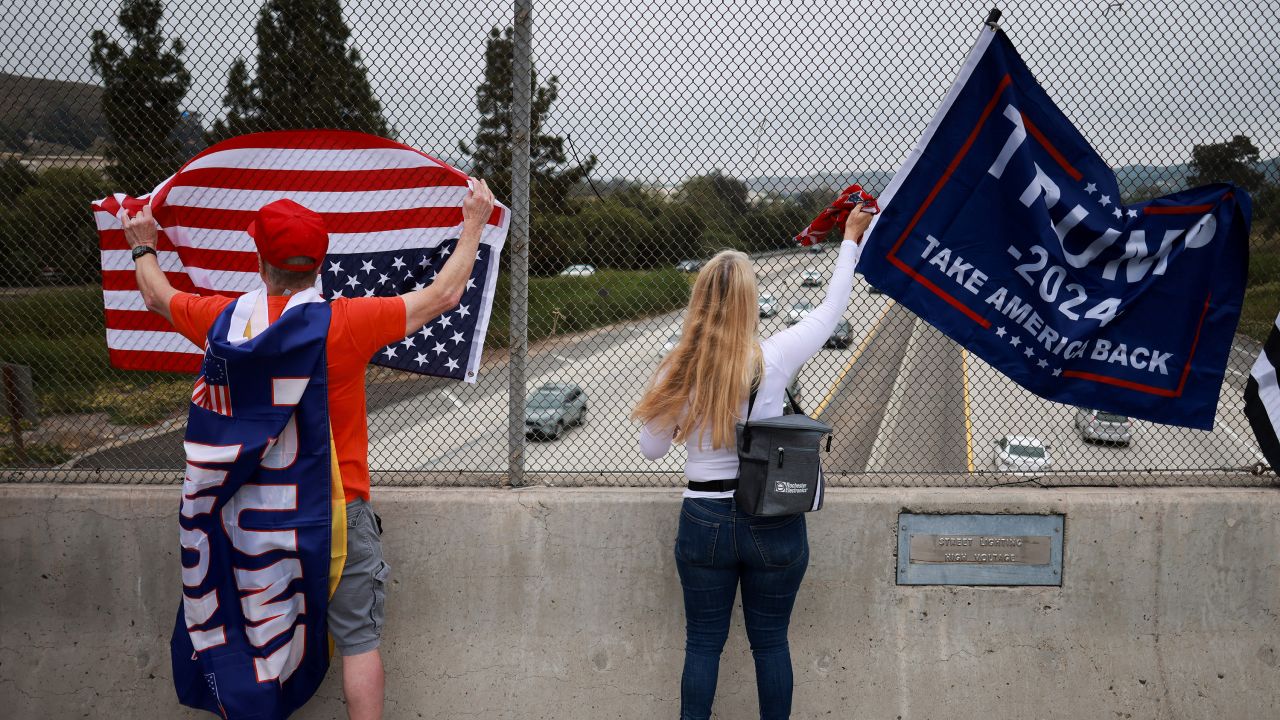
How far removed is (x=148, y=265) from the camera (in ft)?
10.5

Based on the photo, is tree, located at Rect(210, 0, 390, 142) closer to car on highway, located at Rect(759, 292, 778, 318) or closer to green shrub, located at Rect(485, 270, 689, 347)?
green shrub, located at Rect(485, 270, 689, 347)

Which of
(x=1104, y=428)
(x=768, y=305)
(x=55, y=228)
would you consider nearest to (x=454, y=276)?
(x=768, y=305)

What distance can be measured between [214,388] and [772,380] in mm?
1873

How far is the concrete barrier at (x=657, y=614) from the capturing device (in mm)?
3855

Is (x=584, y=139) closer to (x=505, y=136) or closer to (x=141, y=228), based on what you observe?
(x=505, y=136)

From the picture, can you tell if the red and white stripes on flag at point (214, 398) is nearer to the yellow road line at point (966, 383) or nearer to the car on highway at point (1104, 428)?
the yellow road line at point (966, 383)

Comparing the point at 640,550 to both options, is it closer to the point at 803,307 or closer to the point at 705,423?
the point at 705,423

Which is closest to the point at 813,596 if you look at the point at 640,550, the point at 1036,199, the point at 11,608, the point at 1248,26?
the point at 640,550

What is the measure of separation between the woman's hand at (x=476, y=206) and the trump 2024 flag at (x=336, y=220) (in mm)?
588

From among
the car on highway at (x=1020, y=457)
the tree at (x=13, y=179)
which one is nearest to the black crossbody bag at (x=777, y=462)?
the car on highway at (x=1020, y=457)

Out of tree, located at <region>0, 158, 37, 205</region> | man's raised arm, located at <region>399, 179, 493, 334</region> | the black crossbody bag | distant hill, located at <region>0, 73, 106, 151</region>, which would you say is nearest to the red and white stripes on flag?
man's raised arm, located at <region>399, 179, 493, 334</region>

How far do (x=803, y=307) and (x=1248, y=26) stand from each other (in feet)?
7.84

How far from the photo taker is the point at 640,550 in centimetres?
386

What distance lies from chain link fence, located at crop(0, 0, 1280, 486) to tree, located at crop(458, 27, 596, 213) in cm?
1
